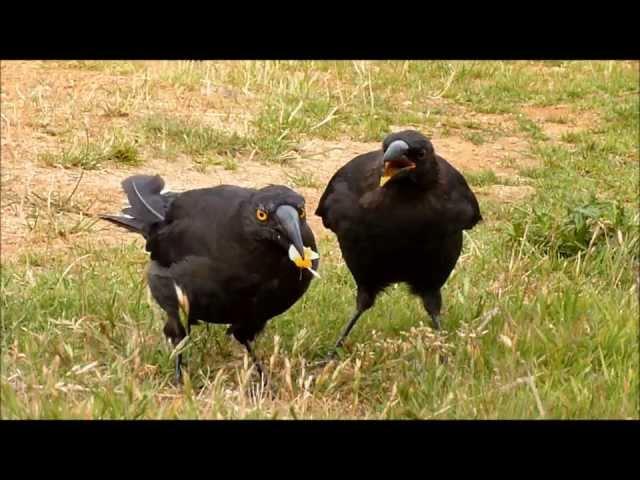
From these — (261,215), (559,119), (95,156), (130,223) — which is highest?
(261,215)

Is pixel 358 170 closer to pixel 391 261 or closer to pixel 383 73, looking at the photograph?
pixel 391 261

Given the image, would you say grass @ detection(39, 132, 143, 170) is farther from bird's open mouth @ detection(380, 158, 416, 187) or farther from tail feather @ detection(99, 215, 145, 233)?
bird's open mouth @ detection(380, 158, 416, 187)

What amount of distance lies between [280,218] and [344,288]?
1766mm

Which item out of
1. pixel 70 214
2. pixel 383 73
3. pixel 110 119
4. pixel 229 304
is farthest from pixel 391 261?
pixel 383 73

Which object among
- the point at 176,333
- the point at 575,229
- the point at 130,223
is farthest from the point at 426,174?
the point at 575,229

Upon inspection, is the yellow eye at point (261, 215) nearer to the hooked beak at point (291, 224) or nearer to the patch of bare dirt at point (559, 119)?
the hooked beak at point (291, 224)

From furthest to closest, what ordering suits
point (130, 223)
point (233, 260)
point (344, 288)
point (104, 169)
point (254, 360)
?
point (104, 169) → point (344, 288) → point (130, 223) → point (254, 360) → point (233, 260)

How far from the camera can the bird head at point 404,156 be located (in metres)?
4.77

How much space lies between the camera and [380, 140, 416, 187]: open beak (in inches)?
187

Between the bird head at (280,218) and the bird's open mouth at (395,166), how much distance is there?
1.88ft

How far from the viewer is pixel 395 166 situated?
4820 mm

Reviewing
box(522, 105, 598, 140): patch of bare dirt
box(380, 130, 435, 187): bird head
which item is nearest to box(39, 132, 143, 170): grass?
box(380, 130, 435, 187): bird head

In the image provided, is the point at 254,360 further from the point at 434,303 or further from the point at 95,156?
the point at 95,156

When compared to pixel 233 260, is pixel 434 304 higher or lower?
lower
